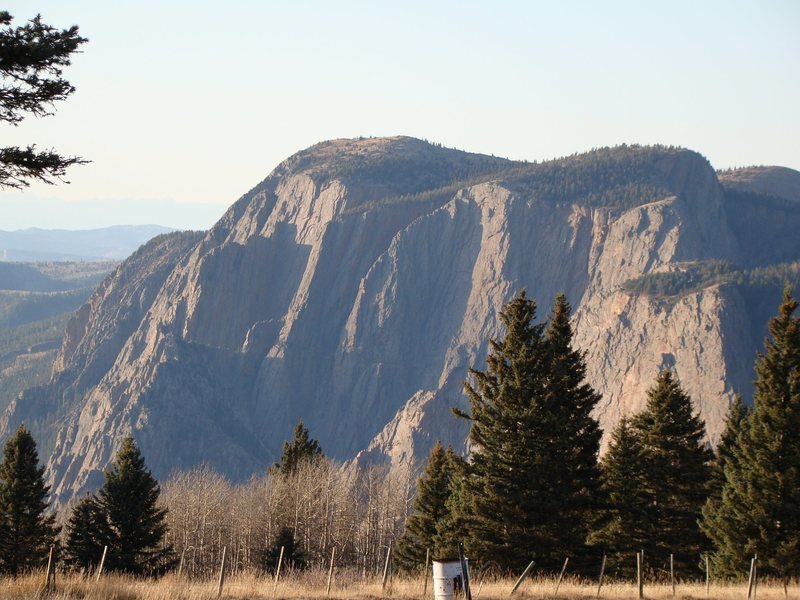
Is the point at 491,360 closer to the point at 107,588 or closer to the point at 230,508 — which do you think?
the point at 107,588

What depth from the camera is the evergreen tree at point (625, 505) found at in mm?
58481

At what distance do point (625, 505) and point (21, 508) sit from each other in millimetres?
33800

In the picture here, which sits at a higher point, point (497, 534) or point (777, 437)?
point (777, 437)

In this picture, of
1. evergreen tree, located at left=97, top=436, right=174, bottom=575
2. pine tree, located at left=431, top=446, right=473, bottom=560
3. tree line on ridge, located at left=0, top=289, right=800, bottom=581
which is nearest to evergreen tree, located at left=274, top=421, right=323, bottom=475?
tree line on ridge, located at left=0, top=289, right=800, bottom=581

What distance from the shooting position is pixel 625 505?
61.2 m

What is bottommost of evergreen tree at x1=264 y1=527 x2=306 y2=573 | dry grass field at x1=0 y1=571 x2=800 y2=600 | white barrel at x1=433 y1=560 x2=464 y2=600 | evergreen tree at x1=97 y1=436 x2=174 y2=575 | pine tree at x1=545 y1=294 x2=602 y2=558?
evergreen tree at x1=264 y1=527 x2=306 y2=573

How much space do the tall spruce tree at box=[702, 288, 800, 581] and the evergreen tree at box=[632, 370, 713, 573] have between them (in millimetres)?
7906

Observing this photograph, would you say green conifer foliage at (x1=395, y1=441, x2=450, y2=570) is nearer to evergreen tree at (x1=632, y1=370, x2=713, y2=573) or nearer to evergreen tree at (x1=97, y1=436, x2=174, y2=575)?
evergreen tree at (x1=632, y1=370, x2=713, y2=573)

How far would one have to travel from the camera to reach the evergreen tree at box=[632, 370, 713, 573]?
2490 inches

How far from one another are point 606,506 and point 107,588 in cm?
2716

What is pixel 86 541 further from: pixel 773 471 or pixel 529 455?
pixel 773 471

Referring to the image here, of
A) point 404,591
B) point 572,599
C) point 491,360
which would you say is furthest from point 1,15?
point 491,360

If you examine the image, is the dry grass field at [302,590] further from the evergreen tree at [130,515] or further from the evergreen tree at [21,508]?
the evergreen tree at [21,508]

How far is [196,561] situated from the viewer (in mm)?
110438
